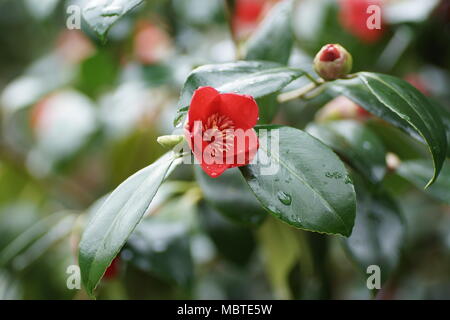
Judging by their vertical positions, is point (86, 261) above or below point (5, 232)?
above

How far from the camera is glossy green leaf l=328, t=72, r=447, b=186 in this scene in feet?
2.10

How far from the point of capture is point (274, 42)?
897 millimetres

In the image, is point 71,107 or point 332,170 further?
point 71,107

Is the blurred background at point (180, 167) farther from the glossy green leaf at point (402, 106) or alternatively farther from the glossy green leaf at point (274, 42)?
the glossy green leaf at point (402, 106)

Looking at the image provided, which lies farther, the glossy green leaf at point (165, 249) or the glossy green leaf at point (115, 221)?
the glossy green leaf at point (165, 249)

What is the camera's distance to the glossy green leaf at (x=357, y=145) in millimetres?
815

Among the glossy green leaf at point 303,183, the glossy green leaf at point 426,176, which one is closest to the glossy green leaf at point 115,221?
the glossy green leaf at point 303,183

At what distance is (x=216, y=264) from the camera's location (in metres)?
1.40

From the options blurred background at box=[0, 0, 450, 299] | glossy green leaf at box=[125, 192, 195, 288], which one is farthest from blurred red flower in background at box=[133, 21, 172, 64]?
glossy green leaf at box=[125, 192, 195, 288]

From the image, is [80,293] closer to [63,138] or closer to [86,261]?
[63,138]

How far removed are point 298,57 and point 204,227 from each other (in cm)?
40

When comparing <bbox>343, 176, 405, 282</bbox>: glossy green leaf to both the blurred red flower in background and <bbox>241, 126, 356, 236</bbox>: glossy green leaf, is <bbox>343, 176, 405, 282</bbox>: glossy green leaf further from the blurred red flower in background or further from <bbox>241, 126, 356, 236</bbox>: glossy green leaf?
the blurred red flower in background

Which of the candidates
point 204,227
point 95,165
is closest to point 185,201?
point 204,227

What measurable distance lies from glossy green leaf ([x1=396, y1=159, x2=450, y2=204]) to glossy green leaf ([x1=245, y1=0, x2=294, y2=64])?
0.85 ft
